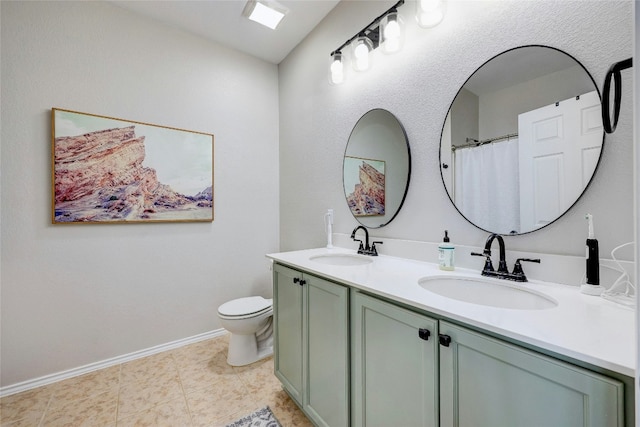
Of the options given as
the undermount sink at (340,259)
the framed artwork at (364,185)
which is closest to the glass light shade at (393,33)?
the framed artwork at (364,185)

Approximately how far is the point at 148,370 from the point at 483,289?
2320 millimetres

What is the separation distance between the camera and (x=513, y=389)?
65 centimetres

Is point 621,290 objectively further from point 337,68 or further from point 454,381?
point 337,68

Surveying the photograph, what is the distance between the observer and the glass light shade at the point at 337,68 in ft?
6.23

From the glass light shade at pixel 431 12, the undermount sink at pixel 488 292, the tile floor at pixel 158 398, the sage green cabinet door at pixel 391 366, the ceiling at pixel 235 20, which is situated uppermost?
the ceiling at pixel 235 20

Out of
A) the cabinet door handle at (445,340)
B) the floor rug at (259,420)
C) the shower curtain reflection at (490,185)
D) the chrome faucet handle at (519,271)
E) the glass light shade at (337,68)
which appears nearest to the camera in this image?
the cabinet door handle at (445,340)

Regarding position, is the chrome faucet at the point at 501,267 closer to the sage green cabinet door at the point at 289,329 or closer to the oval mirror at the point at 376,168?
the oval mirror at the point at 376,168

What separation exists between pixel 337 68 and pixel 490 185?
1351mm

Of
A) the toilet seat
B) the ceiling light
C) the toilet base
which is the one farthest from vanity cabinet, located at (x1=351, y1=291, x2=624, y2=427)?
the ceiling light

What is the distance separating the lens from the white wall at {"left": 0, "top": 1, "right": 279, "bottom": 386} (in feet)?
→ 5.61

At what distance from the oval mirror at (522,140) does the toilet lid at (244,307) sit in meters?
1.56

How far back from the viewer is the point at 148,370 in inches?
76.5

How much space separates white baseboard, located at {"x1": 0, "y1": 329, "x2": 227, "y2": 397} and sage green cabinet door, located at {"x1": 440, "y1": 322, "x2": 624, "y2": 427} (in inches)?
88.0

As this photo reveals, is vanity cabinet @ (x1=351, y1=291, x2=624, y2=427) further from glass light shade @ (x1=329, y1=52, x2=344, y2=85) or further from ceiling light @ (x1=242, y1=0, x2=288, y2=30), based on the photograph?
ceiling light @ (x1=242, y1=0, x2=288, y2=30)
